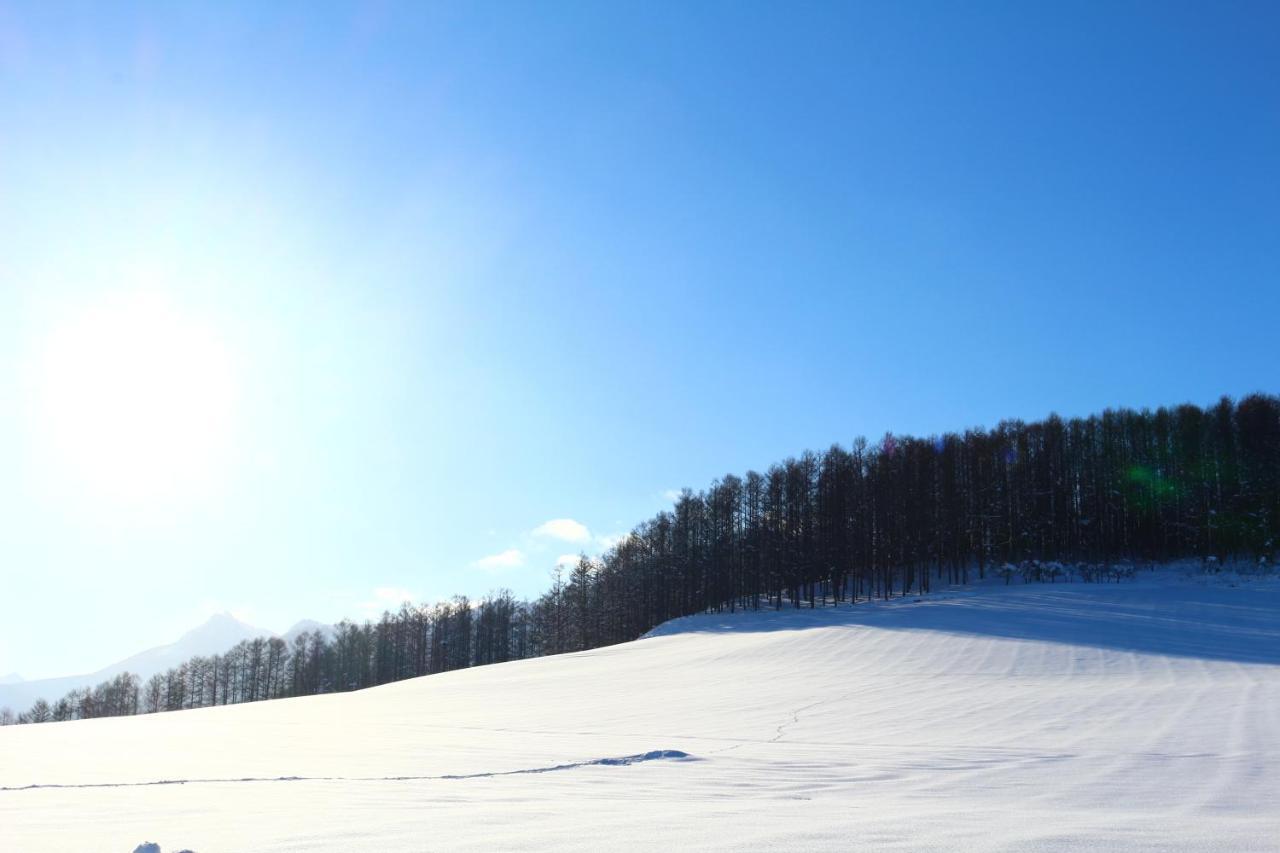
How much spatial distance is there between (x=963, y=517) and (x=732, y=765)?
5607 cm

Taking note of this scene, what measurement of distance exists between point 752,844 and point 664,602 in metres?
64.8

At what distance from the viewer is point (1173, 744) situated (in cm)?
962

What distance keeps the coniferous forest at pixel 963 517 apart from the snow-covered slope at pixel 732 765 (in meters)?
34.1

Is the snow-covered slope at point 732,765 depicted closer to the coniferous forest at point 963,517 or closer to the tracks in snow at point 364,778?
the tracks in snow at point 364,778

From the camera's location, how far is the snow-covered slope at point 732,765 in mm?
4328

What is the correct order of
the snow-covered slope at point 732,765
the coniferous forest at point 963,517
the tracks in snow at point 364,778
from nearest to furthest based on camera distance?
the snow-covered slope at point 732,765 → the tracks in snow at point 364,778 → the coniferous forest at point 963,517

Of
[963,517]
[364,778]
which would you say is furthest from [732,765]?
[963,517]

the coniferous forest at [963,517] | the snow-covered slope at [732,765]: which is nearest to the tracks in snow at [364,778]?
the snow-covered slope at [732,765]

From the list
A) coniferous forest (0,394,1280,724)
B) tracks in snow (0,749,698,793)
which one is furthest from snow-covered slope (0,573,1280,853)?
coniferous forest (0,394,1280,724)

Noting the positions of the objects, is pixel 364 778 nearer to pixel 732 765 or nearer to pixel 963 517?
pixel 732 765

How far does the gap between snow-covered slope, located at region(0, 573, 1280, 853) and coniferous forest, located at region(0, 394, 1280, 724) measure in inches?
1342

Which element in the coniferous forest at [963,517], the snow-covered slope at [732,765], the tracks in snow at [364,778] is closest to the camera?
the snow-covered slope at [732,765]

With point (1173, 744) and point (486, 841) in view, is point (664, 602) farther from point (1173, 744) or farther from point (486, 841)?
point (486, 841)

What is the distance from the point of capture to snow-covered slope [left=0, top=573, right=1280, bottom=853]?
4328 millimetres
